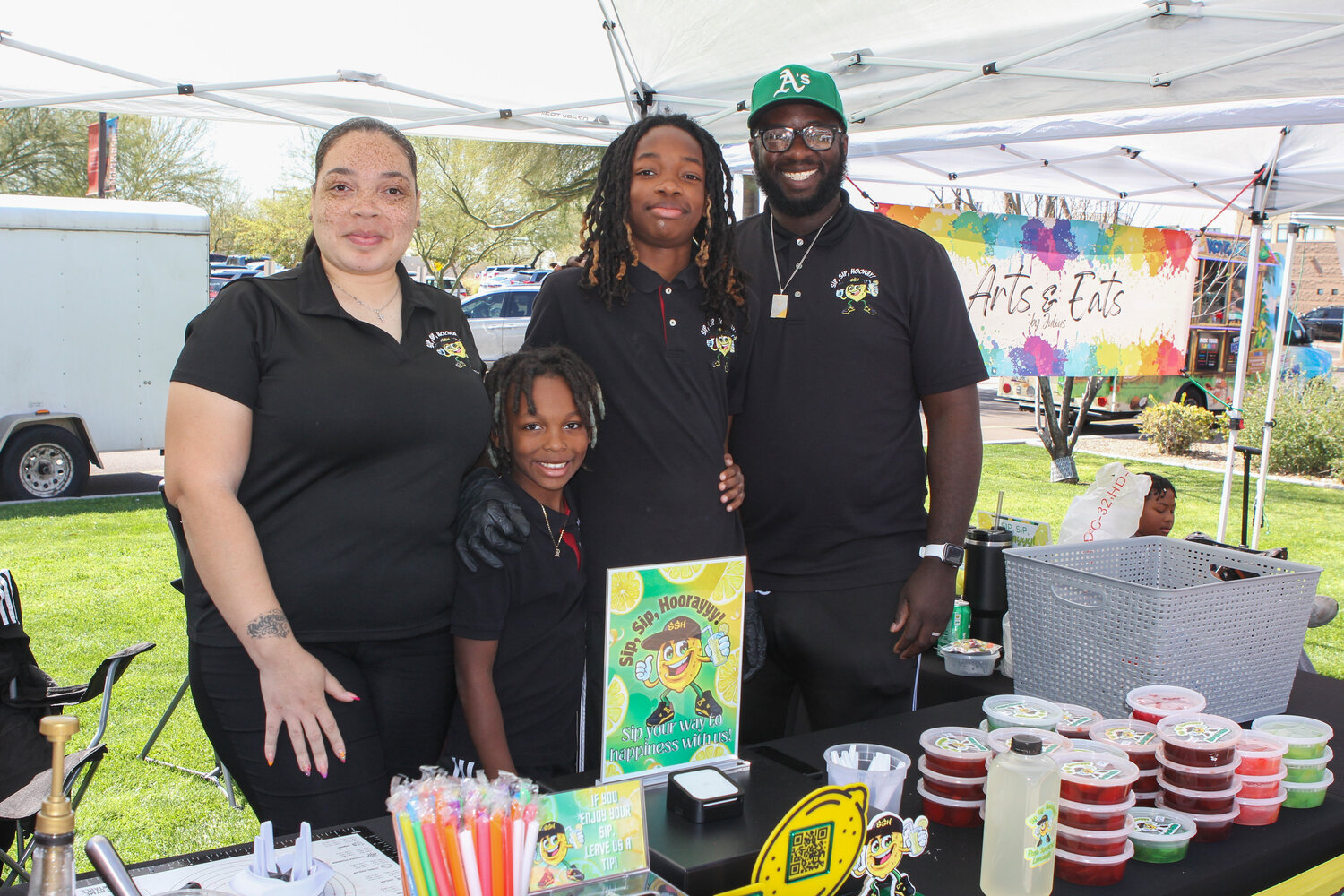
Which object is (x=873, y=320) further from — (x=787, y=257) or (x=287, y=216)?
(x=287, y=216)

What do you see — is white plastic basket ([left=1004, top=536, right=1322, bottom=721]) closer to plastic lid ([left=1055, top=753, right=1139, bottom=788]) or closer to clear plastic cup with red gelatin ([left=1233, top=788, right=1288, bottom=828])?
clear plastic cup with red gelatin ([left=1233, top=788, right=1288, bottom=828])

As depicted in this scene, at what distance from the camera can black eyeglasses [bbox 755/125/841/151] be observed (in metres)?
2.31

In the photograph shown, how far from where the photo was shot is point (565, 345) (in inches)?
83.7

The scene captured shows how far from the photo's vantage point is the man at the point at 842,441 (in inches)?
88.4

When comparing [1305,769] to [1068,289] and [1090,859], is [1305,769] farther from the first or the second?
[1068,289]

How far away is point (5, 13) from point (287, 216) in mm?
25979

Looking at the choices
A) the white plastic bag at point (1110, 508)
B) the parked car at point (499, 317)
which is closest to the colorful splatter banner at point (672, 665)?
the white plastic bag at point (1110, 508)

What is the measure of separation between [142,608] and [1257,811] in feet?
18.2

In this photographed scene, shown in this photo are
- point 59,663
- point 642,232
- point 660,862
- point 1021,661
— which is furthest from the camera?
point 59,663

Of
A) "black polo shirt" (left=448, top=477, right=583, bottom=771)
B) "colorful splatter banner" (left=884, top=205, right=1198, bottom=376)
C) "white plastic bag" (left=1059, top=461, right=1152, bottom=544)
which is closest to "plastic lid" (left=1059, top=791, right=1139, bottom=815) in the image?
"black polo shirt" (left=448, top=477, right=583, bottom=771)

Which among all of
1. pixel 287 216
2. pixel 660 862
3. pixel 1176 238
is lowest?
pixel 660 862

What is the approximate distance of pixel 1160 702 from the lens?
6.12 ft

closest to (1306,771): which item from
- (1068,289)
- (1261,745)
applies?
(1261,745)

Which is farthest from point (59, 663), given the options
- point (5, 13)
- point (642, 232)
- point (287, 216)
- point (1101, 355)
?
point (287, 216)
